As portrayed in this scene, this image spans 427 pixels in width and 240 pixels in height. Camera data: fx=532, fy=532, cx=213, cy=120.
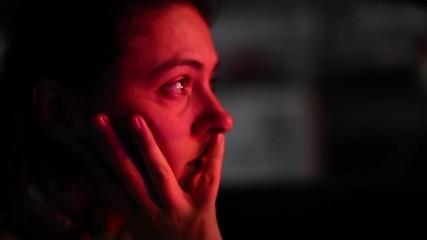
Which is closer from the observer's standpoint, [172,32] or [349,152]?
[172,32]

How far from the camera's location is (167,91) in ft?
2.98

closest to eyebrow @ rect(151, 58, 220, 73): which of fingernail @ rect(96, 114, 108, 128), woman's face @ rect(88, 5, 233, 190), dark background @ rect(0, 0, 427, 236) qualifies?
woman's face @ rect(88, 5, 233, 190)

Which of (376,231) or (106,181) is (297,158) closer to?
(376,231)

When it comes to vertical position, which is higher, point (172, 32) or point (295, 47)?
point (295, 47)

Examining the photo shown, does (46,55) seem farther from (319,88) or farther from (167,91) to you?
(319,88)

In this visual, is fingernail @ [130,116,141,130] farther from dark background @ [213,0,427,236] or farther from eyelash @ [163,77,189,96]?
dark background @ [213,0,427,236]

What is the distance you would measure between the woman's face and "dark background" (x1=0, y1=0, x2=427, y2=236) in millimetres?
1970

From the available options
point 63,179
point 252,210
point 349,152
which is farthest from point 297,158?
point 63,179

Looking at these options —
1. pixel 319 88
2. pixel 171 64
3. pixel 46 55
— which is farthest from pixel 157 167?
pixel 319 88

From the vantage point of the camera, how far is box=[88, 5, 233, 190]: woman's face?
2.95ft

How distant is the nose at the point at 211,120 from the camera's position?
2.94 ft

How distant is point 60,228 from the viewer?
0.92 m

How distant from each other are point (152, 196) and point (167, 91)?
0.18 m

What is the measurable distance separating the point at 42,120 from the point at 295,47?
2.45 meters
